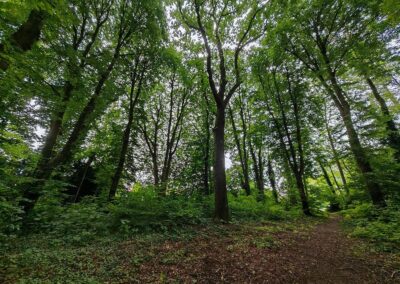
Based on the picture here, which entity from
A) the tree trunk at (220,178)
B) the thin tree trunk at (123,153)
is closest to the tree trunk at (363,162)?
the tree trunk at (220,178)

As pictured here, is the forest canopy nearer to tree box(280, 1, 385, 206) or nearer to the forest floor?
tree box(280, 1, 385, 206)

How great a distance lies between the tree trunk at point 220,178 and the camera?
7.29m

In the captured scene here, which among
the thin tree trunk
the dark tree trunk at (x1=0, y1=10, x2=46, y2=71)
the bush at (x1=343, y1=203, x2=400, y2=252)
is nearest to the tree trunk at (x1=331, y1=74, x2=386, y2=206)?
the bush at (x1=343, y1=203, x2=400, y2=252)

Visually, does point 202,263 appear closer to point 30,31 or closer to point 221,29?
point 30,31

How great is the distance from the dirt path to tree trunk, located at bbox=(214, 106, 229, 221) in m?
1.67

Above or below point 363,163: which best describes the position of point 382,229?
below

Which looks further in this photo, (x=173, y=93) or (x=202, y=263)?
(x=173, y=93)

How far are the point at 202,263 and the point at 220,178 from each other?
387 cm

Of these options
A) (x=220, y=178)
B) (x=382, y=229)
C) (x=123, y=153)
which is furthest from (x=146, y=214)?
(x=382, y=229)

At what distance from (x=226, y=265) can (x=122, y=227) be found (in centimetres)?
354

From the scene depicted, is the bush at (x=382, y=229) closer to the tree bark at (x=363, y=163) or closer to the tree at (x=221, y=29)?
the tree bark at (x=363, y=163)

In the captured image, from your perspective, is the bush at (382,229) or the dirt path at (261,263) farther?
the bush at (382,229)

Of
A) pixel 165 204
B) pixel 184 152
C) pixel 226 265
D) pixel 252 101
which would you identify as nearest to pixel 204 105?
pixel 252 101

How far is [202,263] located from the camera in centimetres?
383
